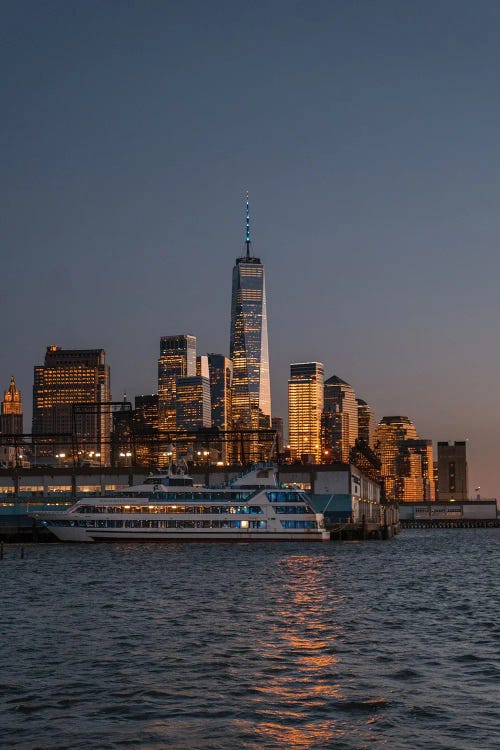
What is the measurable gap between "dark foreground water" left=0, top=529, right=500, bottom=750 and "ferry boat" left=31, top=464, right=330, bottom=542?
51.8 metres

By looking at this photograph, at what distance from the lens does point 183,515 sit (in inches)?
5226

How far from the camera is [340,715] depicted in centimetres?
2962

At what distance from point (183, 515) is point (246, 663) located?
9490cm

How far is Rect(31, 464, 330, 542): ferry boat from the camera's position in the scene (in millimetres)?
131875

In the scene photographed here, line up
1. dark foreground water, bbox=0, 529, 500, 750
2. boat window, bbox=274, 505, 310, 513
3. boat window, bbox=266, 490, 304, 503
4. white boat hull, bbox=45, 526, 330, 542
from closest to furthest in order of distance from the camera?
dark foreground water, bbox=0, 529, 500, 750 < white boat hull, bbox=45, 526, 330, 542 < boat window, bbox=266, 490, 304, 503 < boat window, bbox=274, 505, 310, 513

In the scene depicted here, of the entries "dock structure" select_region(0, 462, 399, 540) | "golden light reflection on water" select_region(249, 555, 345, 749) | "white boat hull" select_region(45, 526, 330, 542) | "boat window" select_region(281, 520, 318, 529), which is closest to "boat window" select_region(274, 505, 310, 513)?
"boat window" select_region(281, 520, 318, 529)

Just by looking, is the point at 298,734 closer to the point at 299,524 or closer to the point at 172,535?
the point at 172,535

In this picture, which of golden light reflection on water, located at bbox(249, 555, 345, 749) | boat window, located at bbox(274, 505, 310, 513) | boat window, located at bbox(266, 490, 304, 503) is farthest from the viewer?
boat window, located at bbox(274, 505, 310, 513)

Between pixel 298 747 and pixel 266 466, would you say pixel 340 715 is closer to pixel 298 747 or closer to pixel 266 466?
pixel 298 747

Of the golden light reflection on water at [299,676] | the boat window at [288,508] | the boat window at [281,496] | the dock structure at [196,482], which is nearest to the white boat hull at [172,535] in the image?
the boat window at [288,508]

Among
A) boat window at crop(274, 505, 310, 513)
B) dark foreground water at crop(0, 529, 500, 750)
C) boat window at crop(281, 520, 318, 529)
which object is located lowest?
dark foreground water at crop(0, 529, 500, 750)

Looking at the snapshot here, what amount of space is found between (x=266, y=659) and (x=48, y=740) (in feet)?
46.2

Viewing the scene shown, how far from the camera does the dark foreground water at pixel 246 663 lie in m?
27.7

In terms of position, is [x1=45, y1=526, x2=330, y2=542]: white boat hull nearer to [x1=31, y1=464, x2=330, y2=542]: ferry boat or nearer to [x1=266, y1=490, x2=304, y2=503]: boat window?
[x1=31, y1=464, x2=330, y2=542]: ferry boat
